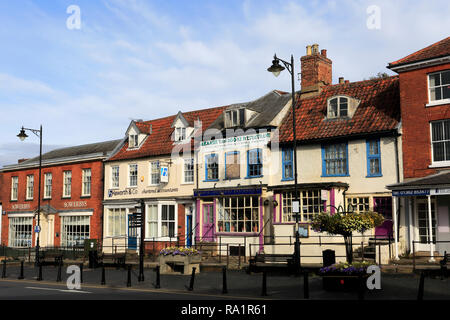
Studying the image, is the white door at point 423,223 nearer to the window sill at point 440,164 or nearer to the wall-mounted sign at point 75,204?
the window sill at point 440,164

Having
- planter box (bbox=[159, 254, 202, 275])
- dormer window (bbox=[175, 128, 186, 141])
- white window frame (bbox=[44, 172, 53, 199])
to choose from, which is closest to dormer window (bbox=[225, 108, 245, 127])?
dormer window (bbox=[175, 128, 186, 141])

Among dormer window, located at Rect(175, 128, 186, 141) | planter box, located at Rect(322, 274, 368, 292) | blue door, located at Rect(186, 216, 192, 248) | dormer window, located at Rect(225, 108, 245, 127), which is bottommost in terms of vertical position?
planter box, located at Rect(322, 274, 368, 292)

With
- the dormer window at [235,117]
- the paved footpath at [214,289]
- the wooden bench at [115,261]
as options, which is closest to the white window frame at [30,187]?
the wooden bench at [115,261]

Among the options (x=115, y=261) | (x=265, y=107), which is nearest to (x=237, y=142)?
(x=265, y=107)

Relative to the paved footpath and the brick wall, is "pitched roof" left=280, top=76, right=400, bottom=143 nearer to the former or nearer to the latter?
the brick wall

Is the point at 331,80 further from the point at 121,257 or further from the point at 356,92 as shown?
the point at 121,257

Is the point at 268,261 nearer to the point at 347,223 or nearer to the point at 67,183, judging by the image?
the point at 347,223

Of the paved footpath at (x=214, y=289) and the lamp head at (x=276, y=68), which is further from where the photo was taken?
the lamp head at (x=276, y=68)

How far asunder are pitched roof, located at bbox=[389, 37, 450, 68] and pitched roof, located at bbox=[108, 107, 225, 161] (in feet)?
42.2

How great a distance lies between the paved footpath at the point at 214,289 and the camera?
15.6 m

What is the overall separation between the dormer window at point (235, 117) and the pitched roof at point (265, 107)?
14.0 inches

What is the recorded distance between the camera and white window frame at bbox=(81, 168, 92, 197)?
3772cm
